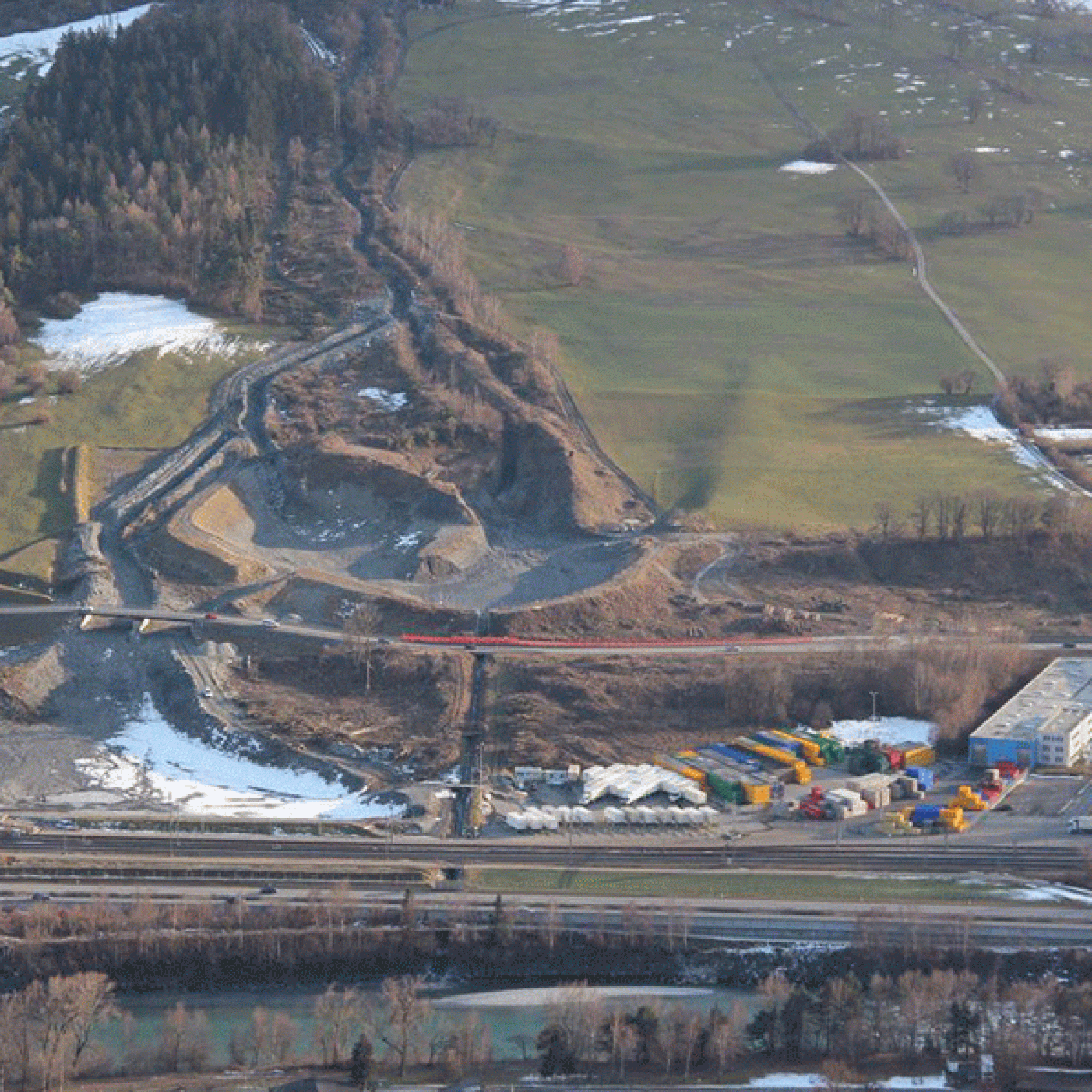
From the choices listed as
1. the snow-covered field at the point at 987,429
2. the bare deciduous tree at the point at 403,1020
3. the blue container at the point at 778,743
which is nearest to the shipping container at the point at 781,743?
the blue container at the point at 778,743

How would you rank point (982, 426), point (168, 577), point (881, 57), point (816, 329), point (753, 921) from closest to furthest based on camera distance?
point (753, 921)
point (168, 577)
point (982, 426)
point (816, 329)
point (881, 57)

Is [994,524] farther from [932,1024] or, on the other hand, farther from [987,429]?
[932,1024]

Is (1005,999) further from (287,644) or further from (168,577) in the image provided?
(168,577)

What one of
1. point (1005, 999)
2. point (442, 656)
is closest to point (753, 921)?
point (1005, 999)

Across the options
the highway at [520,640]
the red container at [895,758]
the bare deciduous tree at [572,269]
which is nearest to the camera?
the red container at [895,758]

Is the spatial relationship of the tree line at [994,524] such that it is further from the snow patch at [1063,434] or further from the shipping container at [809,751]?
the shipping container at [809,751]

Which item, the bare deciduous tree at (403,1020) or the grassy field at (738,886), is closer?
the bare deciduous tree at (403,1020)
